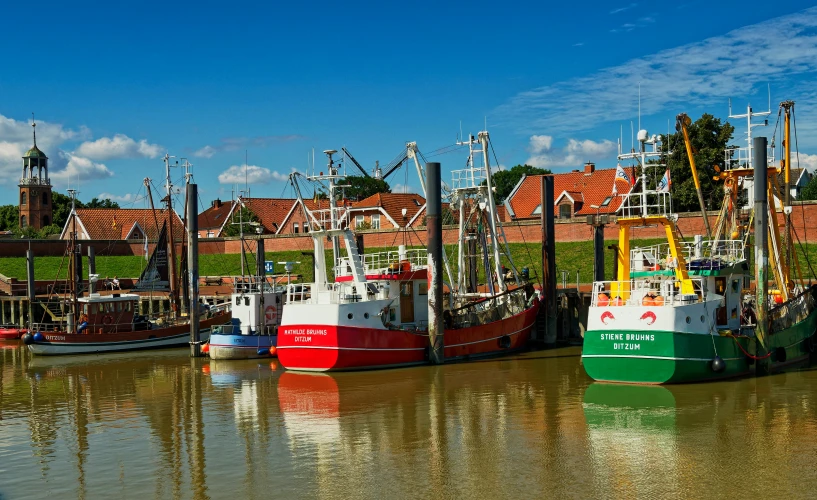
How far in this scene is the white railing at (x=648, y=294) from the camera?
23.8 metres

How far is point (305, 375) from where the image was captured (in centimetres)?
2866

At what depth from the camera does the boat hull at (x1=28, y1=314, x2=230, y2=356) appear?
122 ft

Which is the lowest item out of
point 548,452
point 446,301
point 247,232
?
point 548,452

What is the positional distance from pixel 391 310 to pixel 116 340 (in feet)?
46.6

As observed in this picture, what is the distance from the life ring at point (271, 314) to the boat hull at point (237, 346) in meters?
0.90

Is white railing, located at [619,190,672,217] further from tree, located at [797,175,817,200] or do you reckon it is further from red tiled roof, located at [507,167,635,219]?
tree, located at [797,175,817,200]

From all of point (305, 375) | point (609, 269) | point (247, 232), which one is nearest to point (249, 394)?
point (305, 375)

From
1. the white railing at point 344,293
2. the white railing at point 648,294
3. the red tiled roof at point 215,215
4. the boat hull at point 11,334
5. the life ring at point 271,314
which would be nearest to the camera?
the white railing at point 648,294

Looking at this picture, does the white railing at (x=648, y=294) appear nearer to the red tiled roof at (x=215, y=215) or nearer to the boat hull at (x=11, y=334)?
the boat hull at (x=11, y=334)

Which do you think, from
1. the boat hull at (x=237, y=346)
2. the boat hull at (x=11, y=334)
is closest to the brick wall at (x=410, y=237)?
the boat hull at (x=237, y=346)

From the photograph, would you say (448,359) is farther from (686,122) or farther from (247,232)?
(247,232)

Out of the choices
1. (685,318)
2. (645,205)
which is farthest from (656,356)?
(645,205)

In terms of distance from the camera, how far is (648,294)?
24344mm

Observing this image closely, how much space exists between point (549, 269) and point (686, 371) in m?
A: 9.80
